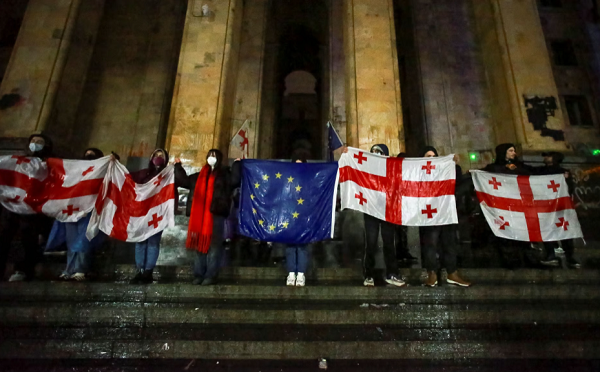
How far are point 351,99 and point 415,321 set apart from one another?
586 centimetres

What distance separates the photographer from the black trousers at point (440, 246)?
4789 millimetres

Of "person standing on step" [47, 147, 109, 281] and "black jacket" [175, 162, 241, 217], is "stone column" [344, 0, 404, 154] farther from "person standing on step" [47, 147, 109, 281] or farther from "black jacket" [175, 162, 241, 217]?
"person standing on step" [47, 147, 109, 281]

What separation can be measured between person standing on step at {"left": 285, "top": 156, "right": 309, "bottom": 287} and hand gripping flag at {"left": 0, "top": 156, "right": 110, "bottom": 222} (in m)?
3.23

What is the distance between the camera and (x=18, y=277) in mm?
4645

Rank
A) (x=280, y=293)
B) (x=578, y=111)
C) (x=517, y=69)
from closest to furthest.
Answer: (x=280, y=293), (x=517, y=69), (x=578, y=111)

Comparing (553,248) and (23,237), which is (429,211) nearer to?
(553,248)

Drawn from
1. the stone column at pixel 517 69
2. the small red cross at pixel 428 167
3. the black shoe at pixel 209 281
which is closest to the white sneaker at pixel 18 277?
the black shoe at pixel 209 281

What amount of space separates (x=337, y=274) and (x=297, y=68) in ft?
52.2

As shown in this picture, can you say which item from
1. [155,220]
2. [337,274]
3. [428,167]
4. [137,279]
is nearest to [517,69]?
[428,167]

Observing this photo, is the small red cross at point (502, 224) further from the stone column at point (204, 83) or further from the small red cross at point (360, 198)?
the stone column at point (204, 83)

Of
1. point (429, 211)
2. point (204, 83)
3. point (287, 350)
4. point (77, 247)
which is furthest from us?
point (204, 83)

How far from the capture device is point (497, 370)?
3.06 metres

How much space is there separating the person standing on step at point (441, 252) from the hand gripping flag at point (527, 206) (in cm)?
108

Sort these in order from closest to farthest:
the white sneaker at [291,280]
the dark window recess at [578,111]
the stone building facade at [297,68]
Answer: the white sneaker at [291,280] < the stone building facade at [297,68] < the dark window recess at [578,111]
